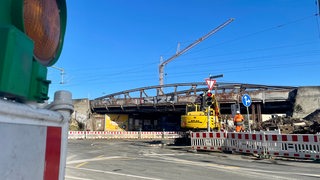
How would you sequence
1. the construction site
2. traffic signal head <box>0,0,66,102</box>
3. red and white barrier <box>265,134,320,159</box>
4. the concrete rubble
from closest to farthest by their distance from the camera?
traffic signal head <box>0,0,66,102</box>, red and white barrier <box>265,134,320,159</box>, the concrete rubble, the construction site

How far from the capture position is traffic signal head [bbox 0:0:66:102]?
1199 mm

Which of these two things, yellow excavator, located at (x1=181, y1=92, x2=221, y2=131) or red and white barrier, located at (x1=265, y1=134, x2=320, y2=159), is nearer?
red and white barrier, located at (x1=265, y1=134, x2=320, y2=159)

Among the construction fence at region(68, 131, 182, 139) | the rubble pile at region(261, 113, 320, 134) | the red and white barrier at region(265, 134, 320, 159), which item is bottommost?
the red and white barrier at region(265, 134, 320, 159)

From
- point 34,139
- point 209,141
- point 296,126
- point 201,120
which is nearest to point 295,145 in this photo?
point 209,141

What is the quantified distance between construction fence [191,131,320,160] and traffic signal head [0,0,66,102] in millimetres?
13403

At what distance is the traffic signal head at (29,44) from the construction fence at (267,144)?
1340 cm

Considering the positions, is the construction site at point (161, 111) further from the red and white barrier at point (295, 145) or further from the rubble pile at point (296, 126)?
the red and white barrier at point (295, 145)

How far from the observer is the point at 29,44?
52.7 inches

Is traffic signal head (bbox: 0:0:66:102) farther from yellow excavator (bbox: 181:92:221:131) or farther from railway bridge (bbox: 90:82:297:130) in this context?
railway bridge (bbox: 90:82:297:130)


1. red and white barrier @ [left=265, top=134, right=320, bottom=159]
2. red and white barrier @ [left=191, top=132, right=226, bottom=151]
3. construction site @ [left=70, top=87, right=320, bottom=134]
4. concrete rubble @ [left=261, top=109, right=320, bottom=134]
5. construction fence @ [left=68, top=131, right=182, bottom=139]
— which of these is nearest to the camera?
red and white barrier @ [left=265, top=134, right=320, bottom=159]

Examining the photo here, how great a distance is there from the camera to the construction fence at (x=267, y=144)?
13.3 m

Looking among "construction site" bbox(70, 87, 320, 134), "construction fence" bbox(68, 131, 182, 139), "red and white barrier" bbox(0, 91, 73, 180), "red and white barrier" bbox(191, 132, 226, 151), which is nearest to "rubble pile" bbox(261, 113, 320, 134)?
"red and white barrier" bbox(191, 132, 226, 151)

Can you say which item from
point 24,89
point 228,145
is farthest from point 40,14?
point 228,145

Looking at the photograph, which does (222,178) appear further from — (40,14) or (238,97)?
(238,97)
